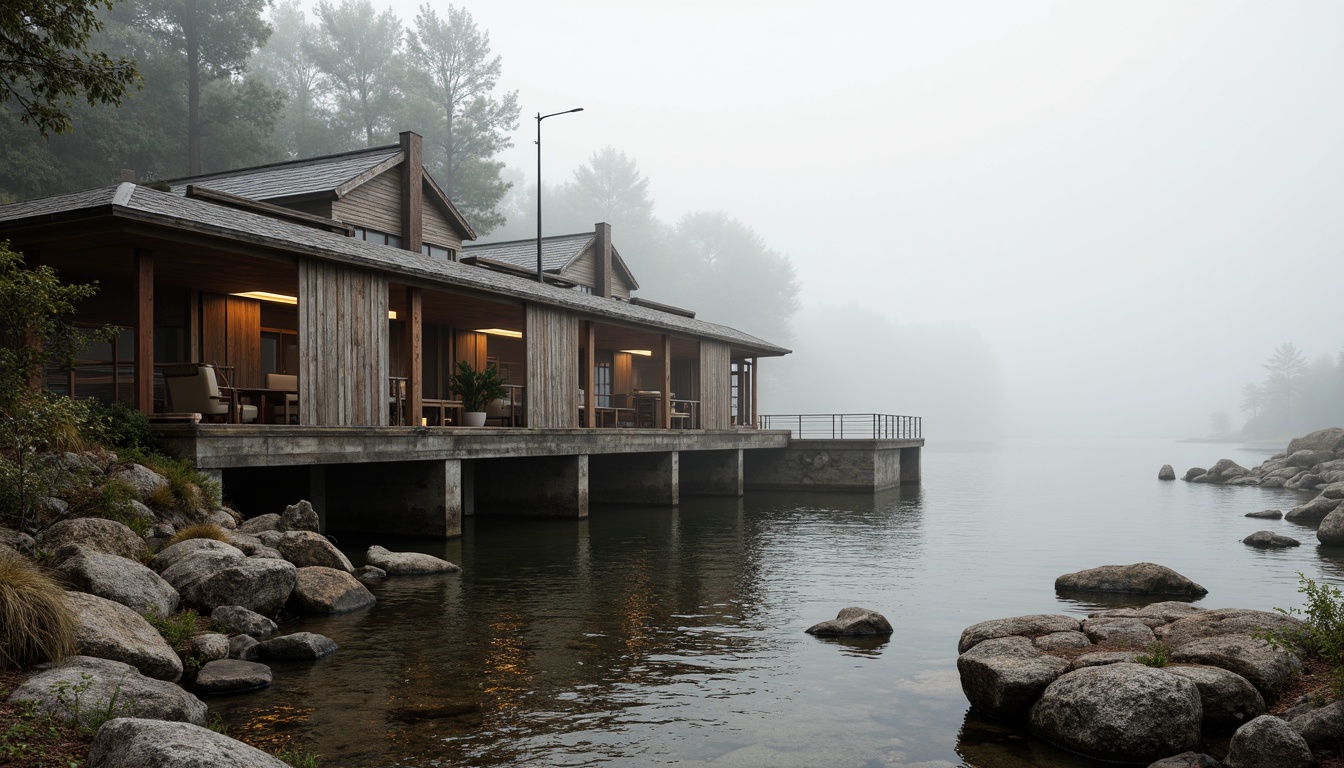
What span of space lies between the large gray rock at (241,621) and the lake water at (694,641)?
0.73 m

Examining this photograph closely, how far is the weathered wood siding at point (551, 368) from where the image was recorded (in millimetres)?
21078

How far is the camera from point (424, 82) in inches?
2331

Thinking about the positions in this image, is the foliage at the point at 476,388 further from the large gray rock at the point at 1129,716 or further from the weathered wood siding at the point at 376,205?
the large gray rock at the point at 1129,716

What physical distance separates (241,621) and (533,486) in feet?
42.5

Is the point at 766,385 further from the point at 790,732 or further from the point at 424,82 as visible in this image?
the point at 790,732

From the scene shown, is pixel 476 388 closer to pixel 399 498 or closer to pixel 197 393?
pixel 399 498

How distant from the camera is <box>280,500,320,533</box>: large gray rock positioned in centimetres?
1405

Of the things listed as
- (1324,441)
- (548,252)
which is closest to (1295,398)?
(1324,441)

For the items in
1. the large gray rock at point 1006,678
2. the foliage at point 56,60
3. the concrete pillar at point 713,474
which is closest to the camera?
the large gray rock at point 1006,678

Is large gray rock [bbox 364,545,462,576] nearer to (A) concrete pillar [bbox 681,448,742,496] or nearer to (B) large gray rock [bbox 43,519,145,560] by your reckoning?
(B) large gray rock [bbox 43,519,145,560]

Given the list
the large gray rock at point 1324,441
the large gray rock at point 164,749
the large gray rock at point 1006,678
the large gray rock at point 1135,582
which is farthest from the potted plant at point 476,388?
the large gray rock at point 1324,441

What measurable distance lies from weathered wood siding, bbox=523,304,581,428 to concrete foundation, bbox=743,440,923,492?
37.7 feet

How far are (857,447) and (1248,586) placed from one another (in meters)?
17.4

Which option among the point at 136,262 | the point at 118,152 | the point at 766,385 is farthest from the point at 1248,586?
the point at 766,385
